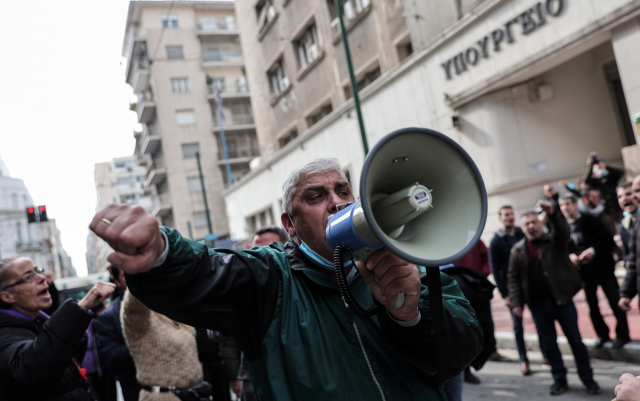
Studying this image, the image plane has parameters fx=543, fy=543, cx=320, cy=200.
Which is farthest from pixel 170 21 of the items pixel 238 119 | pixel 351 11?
pixel 351 11

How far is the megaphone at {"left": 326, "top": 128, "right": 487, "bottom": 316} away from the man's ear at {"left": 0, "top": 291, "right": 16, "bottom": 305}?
2.58 metres

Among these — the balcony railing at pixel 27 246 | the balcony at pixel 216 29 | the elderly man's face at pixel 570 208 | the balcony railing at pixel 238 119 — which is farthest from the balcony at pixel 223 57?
the elderly man's face at pixel 570 208

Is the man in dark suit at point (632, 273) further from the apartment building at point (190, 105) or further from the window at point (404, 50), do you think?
the apartment building at point (190, 105)

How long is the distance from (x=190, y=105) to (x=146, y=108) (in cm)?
341

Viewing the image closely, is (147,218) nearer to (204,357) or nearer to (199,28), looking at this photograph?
(204,357)

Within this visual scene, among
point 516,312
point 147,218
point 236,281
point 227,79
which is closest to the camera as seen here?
point 147,218

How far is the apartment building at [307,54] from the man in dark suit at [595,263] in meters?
9.11

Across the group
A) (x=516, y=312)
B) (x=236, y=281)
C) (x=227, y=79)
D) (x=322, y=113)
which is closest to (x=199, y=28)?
(x=227, y=79)

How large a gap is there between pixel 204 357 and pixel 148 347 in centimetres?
Answer: 80

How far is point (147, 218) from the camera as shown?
1.34 metres

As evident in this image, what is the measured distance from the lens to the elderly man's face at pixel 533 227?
5773mm

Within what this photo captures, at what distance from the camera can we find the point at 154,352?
3.63m

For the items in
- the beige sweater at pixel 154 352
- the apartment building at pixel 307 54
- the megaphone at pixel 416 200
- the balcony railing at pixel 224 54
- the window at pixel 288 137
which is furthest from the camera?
the balcony railing at pixel 224 54

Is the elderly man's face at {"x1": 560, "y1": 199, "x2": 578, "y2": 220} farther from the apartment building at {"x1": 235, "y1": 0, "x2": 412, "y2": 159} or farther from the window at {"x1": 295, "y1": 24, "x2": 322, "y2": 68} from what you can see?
the window at {"x1": 295, "y1": 24, "x2": 322, "y2": 68}
